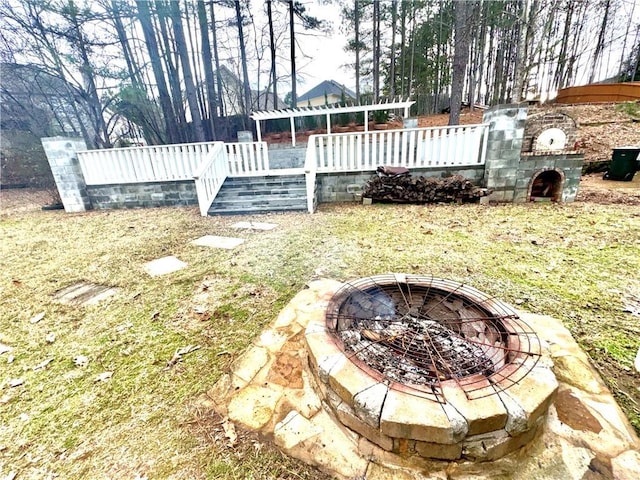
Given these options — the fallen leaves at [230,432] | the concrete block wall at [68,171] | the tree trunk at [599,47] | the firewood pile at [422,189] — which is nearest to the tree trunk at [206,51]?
the concrete block wall at [68,171]

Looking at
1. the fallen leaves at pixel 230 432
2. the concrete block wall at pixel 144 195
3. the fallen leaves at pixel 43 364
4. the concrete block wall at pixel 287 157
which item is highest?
the concrete block wall at pixel 287 157

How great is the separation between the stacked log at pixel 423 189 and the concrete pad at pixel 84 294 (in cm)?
497

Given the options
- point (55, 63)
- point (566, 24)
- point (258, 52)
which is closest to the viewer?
point (55, 63)

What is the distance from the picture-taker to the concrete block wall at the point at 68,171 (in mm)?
6250

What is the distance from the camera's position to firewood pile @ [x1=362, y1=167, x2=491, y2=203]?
5.62 meters

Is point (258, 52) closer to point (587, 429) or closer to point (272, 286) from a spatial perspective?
point (272, 286)

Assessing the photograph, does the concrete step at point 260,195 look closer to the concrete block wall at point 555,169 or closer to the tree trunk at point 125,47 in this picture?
the concrete block wall at point 555,169

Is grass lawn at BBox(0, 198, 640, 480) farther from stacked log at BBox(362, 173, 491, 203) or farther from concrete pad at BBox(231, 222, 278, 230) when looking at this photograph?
stacked log at BBox(362, 173, 491, 203)

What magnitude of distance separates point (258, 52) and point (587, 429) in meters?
19.7

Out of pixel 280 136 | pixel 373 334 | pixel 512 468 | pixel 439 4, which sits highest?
pixel 439 4

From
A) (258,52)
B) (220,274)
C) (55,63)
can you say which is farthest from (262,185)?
(258,52)

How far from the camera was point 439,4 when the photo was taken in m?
14.4

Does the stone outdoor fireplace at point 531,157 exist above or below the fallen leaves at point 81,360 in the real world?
above

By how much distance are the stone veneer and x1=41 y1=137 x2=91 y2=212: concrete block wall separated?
7.62 metres
